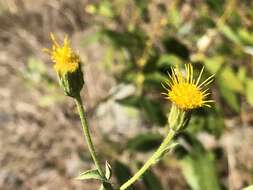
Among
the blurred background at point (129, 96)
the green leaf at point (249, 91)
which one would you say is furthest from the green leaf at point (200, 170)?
the green leaf at point (249, 91)

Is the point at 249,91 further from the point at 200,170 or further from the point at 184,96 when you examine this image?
the point at 184,96

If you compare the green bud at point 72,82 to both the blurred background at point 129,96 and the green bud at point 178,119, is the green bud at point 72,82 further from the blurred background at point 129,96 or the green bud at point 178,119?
the blurred background at point 129,96

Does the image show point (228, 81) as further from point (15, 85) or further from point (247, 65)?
point (15, 85)

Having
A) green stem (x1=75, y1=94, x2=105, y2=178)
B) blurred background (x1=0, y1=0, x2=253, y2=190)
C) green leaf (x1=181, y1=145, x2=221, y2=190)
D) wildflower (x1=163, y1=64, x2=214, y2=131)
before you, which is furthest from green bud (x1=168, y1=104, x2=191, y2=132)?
green leaf (x1=181, y1=145, x2=221, y2=190)

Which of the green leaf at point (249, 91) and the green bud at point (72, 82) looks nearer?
the green bud at point (72, 82)

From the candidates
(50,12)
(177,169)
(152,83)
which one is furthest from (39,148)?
(152,83)

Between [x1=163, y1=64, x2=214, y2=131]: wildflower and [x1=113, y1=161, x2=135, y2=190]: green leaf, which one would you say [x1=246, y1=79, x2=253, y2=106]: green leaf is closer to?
[x1=113, y1=161, x2=135, y2=190]: green leaf

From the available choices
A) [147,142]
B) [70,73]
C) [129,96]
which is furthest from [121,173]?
[70,73]
